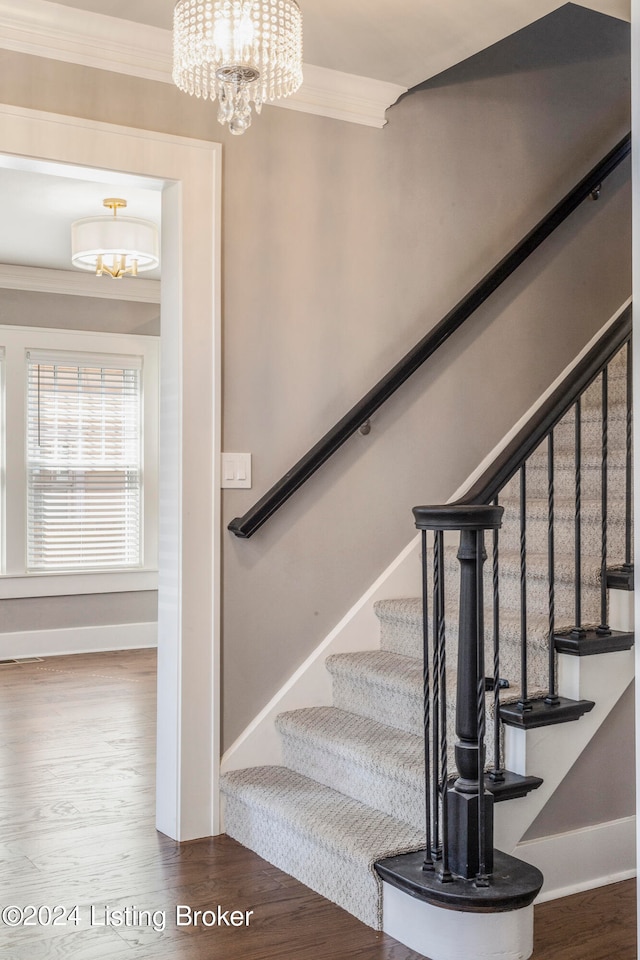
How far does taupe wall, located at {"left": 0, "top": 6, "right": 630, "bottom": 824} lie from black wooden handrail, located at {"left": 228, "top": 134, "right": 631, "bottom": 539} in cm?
9

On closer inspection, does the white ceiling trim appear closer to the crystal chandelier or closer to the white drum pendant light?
the white drum pendant light

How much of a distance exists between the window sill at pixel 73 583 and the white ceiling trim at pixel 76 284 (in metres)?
2.01

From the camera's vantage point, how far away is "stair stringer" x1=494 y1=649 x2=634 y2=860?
2.51 metres

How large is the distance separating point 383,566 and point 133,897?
145 cm

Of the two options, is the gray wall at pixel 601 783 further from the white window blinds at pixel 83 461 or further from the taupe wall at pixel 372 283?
the white window blinds at pixel 83 461

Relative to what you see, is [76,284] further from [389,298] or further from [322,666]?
[322,666]

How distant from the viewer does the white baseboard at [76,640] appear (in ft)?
21.0

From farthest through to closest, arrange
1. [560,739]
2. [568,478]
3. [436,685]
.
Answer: [568,478], [560,739], [436,685]

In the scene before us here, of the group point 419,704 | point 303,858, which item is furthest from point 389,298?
point 303,858

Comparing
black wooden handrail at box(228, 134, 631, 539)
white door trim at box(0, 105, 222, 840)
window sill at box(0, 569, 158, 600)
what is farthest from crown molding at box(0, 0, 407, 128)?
window sill at box(0, 569, 158, 600)

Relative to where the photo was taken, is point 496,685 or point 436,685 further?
point 496,685

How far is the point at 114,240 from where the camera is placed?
17.1 ft

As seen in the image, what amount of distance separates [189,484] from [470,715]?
4.00ft

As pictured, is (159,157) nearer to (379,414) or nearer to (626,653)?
(379,414)
